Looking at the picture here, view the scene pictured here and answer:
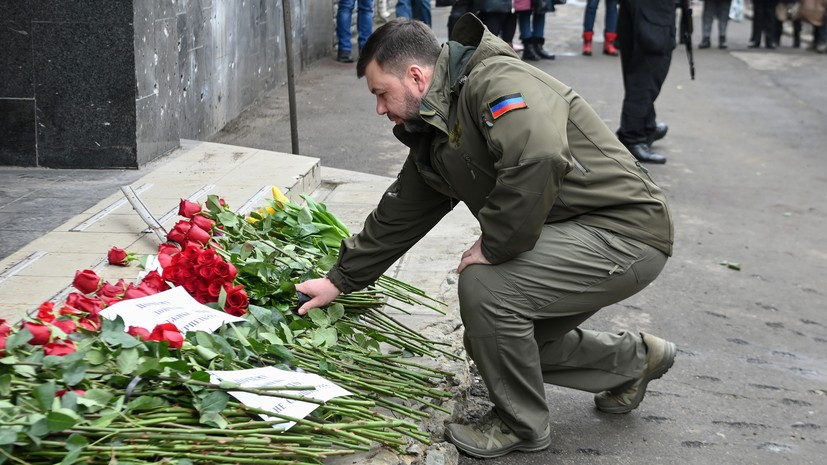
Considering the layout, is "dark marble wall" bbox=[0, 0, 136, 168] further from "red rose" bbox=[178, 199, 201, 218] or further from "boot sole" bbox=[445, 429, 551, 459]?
"boot sole" bbox=[445, 429, 551, 459]

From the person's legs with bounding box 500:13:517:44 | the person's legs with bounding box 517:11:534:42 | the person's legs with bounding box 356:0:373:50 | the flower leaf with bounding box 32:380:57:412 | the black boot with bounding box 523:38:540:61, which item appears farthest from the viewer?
the black boot with bounding box 523:38:540:61

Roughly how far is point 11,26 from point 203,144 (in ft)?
4.52

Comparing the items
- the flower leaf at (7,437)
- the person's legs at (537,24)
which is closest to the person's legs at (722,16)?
the person's legs at (537,24)

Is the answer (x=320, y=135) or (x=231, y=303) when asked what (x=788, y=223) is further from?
(x=231, y=303)

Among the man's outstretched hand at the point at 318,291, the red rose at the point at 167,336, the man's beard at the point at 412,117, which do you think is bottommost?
the man's outstretched hand at the point at 318,291

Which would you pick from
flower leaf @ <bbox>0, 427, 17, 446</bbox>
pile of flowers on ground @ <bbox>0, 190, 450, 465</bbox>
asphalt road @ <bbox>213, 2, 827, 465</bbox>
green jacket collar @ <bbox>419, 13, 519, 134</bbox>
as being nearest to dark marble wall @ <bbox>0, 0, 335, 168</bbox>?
asphalt road @ <bbox>213, 2, 827, 465</bbox>

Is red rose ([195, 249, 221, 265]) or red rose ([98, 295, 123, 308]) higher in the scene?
red rose ([195, 249, 221, 265])

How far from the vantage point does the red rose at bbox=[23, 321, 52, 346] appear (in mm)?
2658

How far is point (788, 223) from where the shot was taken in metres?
6.94

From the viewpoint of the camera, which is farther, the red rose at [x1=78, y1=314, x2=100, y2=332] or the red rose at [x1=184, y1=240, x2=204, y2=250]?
the red rose at [x1=184, y1=240, x2=204, y2=250]

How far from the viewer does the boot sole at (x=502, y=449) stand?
339cm

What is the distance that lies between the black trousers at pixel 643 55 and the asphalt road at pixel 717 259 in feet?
1.40

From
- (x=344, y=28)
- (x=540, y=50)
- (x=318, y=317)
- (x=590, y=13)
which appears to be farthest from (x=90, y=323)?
(x=590, y=13)

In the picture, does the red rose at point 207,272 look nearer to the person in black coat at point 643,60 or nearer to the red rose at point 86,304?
the red rose at point 86,304
